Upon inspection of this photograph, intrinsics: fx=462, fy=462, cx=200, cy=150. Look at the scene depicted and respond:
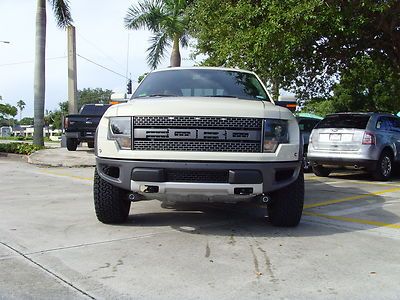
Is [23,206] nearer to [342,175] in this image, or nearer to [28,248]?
[28,248]

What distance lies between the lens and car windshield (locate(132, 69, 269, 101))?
19.9ft

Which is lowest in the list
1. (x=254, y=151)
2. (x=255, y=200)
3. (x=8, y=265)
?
(x=8, y=265)

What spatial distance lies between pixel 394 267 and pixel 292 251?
93cm

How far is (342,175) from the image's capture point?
12539mm

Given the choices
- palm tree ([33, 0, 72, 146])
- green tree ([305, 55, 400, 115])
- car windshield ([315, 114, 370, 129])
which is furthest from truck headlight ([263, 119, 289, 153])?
palm tree ([33, 0, 72, 146])

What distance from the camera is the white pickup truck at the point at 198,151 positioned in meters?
4.78

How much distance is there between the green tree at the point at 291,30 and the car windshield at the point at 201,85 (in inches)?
216

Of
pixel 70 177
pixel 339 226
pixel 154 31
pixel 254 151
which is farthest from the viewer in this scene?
pixel 154 31

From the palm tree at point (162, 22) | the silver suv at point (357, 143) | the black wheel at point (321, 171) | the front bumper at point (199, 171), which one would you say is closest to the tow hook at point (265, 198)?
the front bumper at point (199, 171)

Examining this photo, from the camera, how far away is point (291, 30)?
1195 centimetres

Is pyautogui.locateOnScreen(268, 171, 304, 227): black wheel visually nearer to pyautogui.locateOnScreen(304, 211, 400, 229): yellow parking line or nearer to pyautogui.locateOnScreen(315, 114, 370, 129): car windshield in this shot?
pyautogui.locateOnScreen(304, 211, 400, 229): yellow parking line

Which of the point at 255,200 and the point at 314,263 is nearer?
the point at 314,263

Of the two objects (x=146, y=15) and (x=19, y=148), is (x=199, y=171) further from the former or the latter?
(x=146, y=15)

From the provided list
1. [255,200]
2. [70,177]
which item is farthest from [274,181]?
[70,177]
